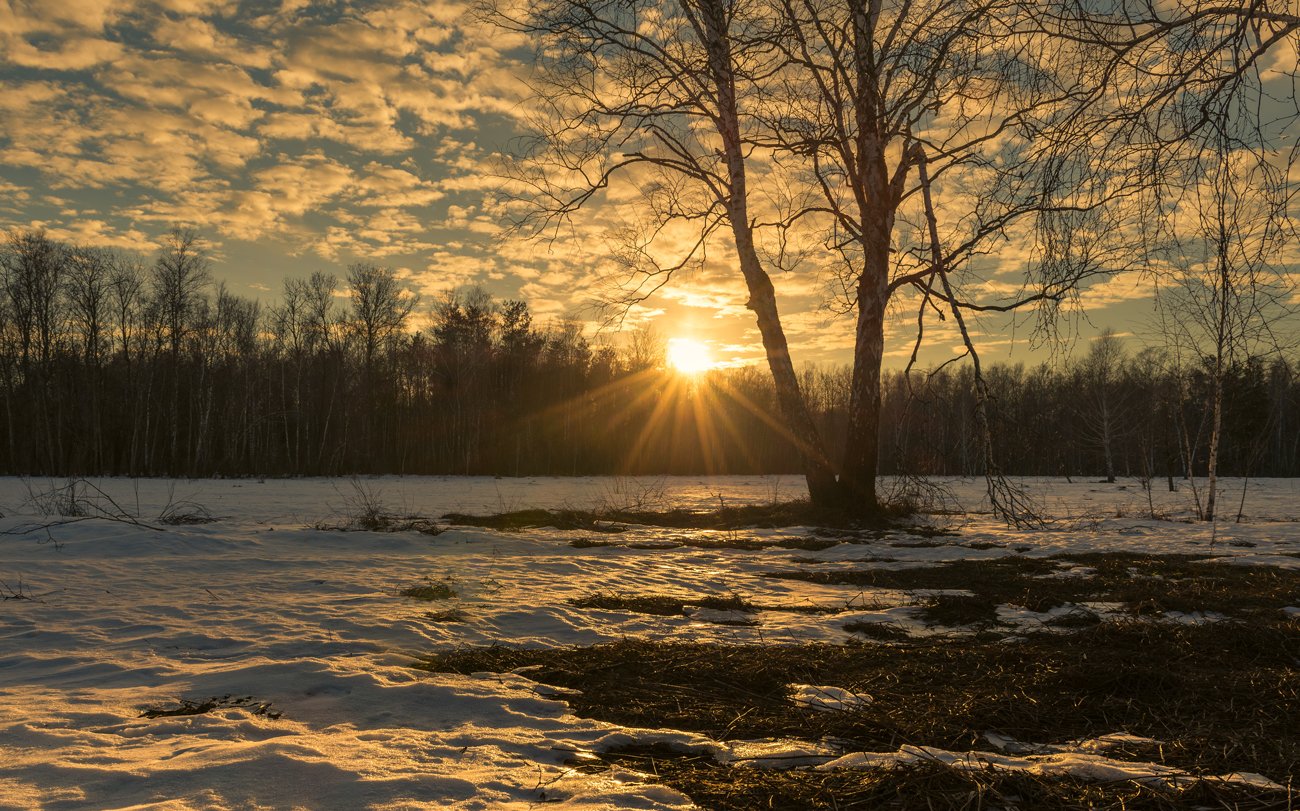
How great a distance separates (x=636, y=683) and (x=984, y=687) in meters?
1.67

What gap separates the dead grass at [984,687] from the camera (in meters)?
2.74

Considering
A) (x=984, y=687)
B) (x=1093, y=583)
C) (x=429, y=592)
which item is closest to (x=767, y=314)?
(x=1093, y=583)

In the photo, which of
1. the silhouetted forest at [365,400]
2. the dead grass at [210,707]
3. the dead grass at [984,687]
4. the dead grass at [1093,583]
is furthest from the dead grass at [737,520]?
the silhouetted forest at [365,400]

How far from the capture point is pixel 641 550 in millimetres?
8750

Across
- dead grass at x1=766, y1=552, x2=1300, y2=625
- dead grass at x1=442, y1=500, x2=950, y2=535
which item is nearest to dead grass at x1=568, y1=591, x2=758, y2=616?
dead grass at x1=766, y1=552, x2=1300, y2=625

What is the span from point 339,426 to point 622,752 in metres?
50.8

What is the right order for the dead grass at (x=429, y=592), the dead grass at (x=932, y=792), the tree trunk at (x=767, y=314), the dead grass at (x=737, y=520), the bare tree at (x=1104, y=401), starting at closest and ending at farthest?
the dead grass at (x=932, y=792) < the dead grass at (x=429, y=592) < the dead grass at (x=737, y=520) < the tree trunk at (x=767, y=314) < the bare tree at (x=1104, y=401)

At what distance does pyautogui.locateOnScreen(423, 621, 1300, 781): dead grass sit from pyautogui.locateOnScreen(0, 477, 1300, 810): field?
2 centimetres

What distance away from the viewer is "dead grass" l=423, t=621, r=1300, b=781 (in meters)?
2.74

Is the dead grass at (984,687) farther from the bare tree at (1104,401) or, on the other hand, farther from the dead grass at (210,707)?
the bare tree at (1104,401)

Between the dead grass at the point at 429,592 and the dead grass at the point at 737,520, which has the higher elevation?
the dead grass at the point at 429,592

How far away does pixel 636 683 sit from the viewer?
11.6 ft

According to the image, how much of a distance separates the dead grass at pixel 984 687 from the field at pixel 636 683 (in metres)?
0.02

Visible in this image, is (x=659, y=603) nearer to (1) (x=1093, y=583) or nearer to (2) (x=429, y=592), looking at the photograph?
(2) (x=429, y=592)
